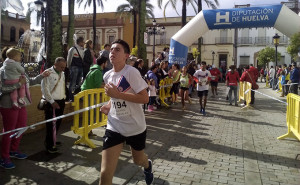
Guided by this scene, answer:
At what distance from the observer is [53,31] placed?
9.10 meters

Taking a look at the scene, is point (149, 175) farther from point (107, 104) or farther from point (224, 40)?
point (224, 40)

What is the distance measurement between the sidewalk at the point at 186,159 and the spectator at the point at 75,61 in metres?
1.87

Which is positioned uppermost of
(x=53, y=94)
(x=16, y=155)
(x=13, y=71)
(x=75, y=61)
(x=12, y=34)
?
(x=12, y=34)

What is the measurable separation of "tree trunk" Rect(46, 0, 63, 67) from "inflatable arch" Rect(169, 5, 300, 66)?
6.77 meters

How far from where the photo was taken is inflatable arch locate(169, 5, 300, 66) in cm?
1325

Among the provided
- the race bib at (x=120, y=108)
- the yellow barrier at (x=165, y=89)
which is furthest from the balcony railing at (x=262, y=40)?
the race bib at (x=120, y=108)

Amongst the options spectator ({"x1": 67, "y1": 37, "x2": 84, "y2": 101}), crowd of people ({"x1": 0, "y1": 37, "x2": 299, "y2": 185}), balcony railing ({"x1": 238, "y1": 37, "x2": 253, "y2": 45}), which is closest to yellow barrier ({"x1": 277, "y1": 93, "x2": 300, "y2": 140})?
crowd of people ({"x1": 0, "y1": 37, "x2": 299, "y2": 185})

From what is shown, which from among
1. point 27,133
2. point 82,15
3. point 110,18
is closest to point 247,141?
point 27,133

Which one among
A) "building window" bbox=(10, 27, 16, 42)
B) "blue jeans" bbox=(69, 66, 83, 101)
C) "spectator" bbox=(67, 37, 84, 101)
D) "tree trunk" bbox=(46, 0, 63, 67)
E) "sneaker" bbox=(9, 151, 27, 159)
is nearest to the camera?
"sneaker" bbox=(9, 151, 27, 159)

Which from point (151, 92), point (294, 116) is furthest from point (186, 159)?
Result: point (151, 92)

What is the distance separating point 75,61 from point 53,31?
160cm

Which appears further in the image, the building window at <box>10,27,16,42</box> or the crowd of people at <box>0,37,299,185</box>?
the building window at <box>10,27,16,42</box>

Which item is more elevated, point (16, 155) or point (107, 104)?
point (107, 104)

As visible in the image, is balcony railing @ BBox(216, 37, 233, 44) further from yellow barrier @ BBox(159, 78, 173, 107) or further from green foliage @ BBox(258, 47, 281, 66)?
yellow barrier @ BBox(159, 78, 173, 107)
